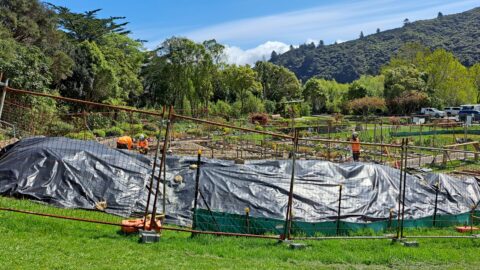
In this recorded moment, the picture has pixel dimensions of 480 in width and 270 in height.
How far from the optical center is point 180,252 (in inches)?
242

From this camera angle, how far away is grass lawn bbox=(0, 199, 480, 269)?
5.37 metres

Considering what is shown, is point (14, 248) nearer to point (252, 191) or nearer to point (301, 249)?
point (301, 249)

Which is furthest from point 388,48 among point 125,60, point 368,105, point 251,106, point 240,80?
point 125,60

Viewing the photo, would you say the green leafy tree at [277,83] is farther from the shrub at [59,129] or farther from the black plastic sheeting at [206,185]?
the black plastic sheeting at [206,185]

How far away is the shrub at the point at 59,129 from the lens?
20.8 metres

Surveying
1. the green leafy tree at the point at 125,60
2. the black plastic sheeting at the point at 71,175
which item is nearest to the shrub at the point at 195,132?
the green leafy tree at the point at 125,60

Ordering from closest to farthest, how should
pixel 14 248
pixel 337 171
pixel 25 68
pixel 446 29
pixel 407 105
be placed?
1. pixel 14 248
2. pixel 337 171
3. pixel 25 68
4. pixel 407 105
5. pixel 446 29

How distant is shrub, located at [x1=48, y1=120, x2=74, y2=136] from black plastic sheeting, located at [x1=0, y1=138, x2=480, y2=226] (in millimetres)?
10507

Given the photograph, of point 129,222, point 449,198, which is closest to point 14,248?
point 129,222

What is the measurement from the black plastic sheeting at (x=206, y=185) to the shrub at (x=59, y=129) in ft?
34.5

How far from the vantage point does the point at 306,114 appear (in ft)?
183

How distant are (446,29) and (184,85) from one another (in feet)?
586

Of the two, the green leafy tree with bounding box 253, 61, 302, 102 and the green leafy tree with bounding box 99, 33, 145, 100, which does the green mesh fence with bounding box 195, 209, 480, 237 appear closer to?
the green leafy tree with bounding box 99, 33, 145, 100

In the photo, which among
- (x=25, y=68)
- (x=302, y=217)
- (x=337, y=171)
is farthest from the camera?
(x=25, y=68)
